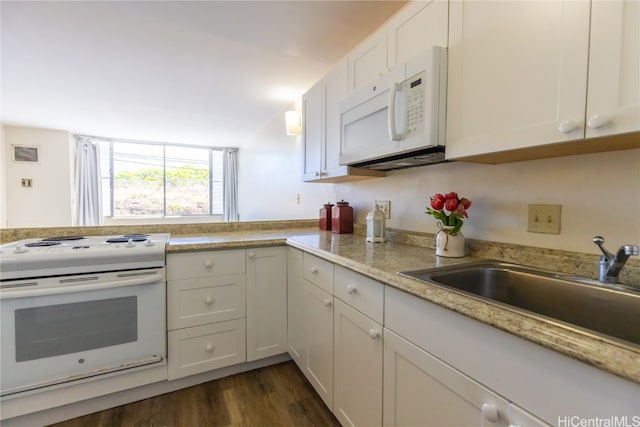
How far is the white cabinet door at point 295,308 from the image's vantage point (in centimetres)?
171

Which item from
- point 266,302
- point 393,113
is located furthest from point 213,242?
point 393,113

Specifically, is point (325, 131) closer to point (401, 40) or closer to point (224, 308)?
point (401, 40)

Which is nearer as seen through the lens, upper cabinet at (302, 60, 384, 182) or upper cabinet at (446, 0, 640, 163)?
upper cabinet at (446, 0, 640, 163)

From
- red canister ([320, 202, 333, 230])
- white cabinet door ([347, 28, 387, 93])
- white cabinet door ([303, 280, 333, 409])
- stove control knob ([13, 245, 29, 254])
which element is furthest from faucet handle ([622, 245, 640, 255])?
stove control knob ([13, 245, 29, 254])

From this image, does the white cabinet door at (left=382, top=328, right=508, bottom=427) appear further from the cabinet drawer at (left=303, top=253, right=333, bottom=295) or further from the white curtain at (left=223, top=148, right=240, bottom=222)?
the white curtain at (left=223, top=148, right=240, bottom=222)

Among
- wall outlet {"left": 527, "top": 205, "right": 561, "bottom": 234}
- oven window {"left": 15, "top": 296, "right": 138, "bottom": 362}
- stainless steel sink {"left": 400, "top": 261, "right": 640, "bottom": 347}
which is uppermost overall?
wall outlet {"left": 527, "top": 205, "right": 561, "bottom": 234}

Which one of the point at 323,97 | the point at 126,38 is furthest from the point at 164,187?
the point at 323,97

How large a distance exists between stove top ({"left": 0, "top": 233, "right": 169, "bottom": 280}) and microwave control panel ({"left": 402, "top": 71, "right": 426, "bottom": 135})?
4.72 ft

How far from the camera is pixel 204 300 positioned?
169 centimetres

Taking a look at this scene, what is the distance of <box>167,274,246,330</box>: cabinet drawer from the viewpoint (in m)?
1.62

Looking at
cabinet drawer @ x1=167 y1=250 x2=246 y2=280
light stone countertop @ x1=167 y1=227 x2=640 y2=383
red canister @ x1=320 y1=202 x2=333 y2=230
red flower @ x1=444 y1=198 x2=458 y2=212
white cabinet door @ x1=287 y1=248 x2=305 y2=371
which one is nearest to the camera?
light stone countertop @ x1=167 y1=227 x2=640 y2=383

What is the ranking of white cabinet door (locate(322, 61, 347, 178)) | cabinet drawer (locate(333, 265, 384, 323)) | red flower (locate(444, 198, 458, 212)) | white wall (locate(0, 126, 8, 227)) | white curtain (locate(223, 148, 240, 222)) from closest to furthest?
cabinet drawer (locate(333, 265, 384, 323)) < red flower (locate(444, 198, 458, 212)) < white cabinet door (locate(322, 61, 347, 178)) < white wall (locate(0, 126, 8, 227)) < white curtain (locate(223, 148, 240, 222))

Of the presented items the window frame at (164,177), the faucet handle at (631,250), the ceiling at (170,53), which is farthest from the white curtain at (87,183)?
the faucet handle at (631,250)

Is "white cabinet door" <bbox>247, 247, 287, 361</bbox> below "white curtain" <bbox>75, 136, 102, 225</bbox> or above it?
below
